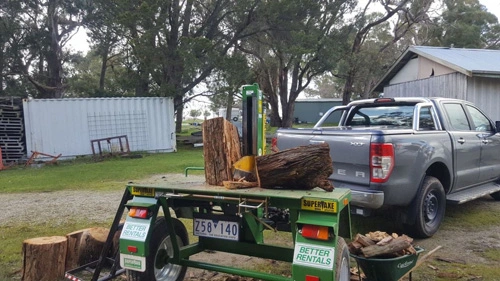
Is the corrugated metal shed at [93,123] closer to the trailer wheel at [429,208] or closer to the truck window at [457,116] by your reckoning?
the truck window at [457,116]

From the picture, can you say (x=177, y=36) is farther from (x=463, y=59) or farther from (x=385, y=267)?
(x=385, y=267)

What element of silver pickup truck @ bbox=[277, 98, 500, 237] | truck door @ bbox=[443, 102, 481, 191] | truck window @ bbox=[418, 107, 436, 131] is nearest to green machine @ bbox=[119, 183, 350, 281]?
silver pickup truck @ bbox=[277, 98, 500, 237]

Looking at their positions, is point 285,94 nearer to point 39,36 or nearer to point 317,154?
point 39,36

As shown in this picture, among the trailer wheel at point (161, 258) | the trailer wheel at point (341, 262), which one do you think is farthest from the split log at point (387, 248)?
the trailer wheel at point (161, 258)

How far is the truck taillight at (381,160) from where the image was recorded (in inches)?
190

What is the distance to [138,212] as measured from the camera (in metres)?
3.67

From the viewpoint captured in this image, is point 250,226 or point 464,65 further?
point 464,65

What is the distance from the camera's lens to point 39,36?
74.3 ft

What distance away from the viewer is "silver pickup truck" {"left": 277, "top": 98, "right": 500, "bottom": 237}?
16.1ft

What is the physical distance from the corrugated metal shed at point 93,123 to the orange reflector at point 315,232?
1538 centimetres

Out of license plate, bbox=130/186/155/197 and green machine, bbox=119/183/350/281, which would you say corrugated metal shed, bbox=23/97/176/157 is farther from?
license plate, bbox=130/186/155/197

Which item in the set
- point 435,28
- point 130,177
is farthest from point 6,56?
point 435,28

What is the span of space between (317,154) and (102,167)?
11.7m

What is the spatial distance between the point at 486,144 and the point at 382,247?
13.4ft
